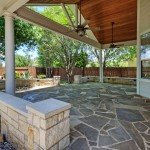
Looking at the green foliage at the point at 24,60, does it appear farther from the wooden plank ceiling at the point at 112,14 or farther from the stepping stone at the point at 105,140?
the stepping stone at the point at 105,140

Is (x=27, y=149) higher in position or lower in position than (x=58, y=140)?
lower

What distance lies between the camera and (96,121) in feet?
11.4

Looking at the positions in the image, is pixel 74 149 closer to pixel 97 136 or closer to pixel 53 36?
pixel 97 136

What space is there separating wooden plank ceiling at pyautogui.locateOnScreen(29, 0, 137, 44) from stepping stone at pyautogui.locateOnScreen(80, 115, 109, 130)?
5.26m

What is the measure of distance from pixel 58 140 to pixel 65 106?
54 centimetres

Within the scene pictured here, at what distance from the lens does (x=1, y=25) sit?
8102 mm

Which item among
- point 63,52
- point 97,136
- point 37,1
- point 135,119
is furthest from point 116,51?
point 97,136

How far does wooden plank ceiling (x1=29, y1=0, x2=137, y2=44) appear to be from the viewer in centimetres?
693

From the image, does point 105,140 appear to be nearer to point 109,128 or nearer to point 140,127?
point 109,128

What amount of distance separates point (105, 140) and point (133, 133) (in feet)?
2.12

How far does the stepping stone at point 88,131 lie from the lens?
2.77 meters

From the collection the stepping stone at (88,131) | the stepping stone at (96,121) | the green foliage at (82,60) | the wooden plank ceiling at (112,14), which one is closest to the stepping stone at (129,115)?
the stepping stone at (96,121)

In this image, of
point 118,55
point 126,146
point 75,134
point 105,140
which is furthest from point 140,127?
point 118,55

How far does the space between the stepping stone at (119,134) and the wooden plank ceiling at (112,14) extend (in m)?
5.84
